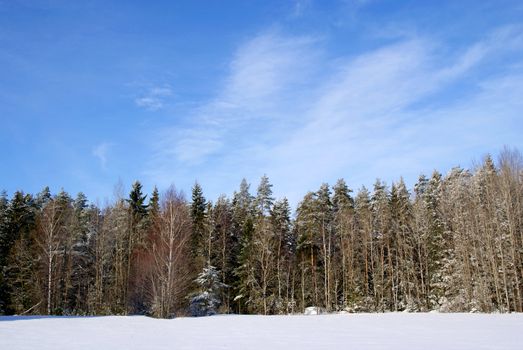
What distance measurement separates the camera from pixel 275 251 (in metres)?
46.2

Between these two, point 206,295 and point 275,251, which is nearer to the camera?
point 206,295

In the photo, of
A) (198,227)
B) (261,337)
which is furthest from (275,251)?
(261,337)

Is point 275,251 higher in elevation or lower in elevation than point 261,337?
higher

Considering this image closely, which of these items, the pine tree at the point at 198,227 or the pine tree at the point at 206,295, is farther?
the pine tree at the point at 198,227

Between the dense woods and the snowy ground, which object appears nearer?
the snowy ground

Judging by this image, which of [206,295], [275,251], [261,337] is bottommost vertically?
[206,295]

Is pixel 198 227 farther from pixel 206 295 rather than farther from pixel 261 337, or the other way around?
pixel 261 337

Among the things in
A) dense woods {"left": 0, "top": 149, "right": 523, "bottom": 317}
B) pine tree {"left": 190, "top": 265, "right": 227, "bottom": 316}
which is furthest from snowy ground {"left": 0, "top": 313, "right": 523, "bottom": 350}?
pine tree {"left": 190, "top": 265, "right": 227, "bottom": 316}

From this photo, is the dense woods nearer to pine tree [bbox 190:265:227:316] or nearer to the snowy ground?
pine tree [bbox 190:265:227:316]

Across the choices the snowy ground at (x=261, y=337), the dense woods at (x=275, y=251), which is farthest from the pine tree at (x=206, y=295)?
the snowy ground at (x=261, y=337)

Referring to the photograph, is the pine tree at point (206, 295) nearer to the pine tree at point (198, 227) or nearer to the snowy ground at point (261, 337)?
the pine tree at point (198, 227)

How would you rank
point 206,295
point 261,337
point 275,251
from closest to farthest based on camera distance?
point 261,337 < point 206,295 < point 275,251

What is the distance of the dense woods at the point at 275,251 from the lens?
1455 inches

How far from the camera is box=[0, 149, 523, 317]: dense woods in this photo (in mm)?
36969
